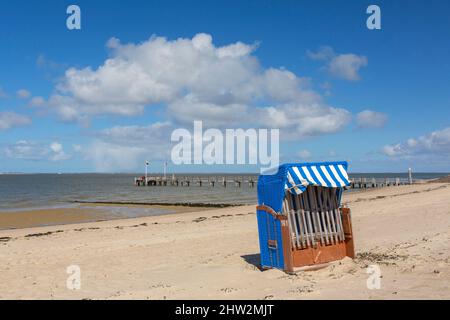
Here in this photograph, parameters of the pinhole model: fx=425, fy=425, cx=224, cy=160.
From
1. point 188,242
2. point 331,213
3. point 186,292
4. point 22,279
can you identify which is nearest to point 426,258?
point 331,213

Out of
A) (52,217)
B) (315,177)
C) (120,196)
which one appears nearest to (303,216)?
(315,177)

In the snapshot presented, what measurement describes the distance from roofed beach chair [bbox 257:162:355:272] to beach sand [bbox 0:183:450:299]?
0.31 meters

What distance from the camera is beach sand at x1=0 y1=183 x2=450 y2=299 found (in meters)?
6.95

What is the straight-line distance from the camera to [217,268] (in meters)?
9.36

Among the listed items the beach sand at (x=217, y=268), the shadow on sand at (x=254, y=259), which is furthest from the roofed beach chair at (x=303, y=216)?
the shadow on sand at (x=254, y=259)

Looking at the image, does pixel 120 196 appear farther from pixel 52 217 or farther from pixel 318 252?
pixel 318 252

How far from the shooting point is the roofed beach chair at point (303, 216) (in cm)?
807

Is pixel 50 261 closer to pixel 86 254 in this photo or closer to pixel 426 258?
pixel 86 254

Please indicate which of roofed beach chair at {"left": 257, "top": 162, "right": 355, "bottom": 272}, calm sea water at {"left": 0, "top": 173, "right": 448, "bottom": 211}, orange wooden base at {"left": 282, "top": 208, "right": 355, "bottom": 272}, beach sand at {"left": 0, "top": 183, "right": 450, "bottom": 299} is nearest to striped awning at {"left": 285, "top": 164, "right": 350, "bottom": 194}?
roofed beach chair at {"left": 257, "top": 162, "right": 355, "bottom": 272}

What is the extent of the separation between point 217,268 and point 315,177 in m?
3.00

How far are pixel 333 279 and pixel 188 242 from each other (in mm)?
6988

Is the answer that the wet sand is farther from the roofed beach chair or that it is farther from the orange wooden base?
the orange wooden base

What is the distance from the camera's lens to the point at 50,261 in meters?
11.6
